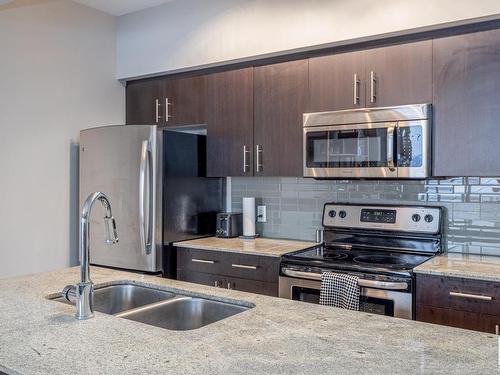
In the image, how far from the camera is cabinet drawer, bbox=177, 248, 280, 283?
2881mm

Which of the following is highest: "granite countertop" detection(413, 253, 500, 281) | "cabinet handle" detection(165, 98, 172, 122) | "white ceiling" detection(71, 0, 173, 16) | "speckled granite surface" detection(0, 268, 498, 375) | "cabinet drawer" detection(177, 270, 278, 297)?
"white ceiling" detection(71, 0, 173, 16)

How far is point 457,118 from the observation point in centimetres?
256

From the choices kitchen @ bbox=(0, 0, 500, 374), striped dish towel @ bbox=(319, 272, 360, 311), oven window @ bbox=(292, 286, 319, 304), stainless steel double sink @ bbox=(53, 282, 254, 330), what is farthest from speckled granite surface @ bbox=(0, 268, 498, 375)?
oven window @ bbox=(292, 286, 319, 304)

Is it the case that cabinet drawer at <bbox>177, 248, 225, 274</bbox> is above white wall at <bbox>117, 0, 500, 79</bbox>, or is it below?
below

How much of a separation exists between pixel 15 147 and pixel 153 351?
248 centimetres

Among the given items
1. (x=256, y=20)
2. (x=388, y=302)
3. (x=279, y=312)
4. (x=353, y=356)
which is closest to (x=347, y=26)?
(x=256, y=20)

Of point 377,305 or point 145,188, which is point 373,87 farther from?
point 145,188

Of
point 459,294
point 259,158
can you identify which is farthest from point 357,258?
point 259,158

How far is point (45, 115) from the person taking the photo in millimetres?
3385

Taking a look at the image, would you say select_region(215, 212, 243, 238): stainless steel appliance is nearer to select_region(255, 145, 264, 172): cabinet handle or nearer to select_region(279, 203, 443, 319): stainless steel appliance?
select_region(255, 145, 264, 172): cabinet handle

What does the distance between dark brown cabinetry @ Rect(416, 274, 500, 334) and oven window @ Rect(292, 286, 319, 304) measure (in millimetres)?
551

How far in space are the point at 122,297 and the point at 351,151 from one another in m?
1.58

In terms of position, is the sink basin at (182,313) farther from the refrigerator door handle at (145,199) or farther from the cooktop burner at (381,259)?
the refrigerator door handle at (145,199)

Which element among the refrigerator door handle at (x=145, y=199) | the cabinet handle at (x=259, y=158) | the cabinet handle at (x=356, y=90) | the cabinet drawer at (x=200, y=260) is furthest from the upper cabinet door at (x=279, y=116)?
the refrigerator door handle at (x=145, y=199)
